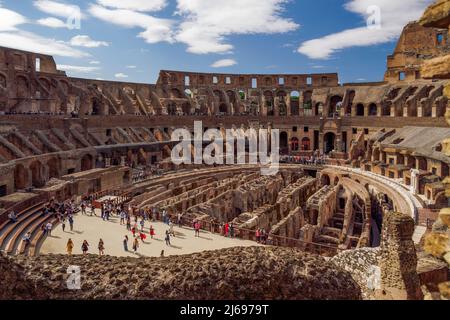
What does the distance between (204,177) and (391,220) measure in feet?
81.5

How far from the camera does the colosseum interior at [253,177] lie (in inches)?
279

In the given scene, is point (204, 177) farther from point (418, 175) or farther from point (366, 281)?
point (366, 281)

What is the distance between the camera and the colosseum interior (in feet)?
23.3

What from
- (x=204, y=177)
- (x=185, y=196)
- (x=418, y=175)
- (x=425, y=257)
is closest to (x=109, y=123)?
(x=204, y=177)

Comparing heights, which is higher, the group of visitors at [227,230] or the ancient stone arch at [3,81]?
the ancient stone arch at [3,81]

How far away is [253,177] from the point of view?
32.7m

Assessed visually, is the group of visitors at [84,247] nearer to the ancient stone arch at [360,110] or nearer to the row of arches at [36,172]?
the row of arches at [36,172]

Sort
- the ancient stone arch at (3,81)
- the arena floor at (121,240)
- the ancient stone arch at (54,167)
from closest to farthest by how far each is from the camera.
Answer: the arena floor at (121,240) < the ancient stone arch at (54,167) < the ancient stone arch at (3,81)

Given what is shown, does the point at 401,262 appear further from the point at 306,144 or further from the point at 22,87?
the point at 306,144

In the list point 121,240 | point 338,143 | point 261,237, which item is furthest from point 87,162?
point 338,143

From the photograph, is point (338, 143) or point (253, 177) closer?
point (253, 177)

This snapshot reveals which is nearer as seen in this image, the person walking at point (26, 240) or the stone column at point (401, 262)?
the stone column at point (401, 262)

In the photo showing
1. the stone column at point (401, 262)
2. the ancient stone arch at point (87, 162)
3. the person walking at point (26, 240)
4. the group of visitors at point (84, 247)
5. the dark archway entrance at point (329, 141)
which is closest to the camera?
the stone column at point (401, 262)

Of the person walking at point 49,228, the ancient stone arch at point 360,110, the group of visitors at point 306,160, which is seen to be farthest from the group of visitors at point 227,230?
the ancient stone arch at point 360,110
